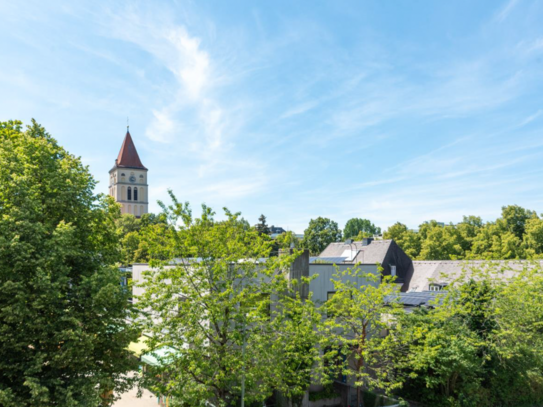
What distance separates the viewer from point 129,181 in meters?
108

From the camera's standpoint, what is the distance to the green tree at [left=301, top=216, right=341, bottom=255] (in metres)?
81.9

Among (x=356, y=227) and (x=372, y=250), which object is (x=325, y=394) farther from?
(x=356, y=227)

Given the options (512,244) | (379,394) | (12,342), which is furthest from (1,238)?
(512,244)

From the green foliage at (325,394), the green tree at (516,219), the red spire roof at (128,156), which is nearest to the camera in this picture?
the green foliage at (325,394)

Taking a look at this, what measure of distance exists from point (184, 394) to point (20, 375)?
15.1 ft

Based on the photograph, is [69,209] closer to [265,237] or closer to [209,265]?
[209,265]

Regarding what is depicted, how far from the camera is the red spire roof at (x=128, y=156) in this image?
107 metres

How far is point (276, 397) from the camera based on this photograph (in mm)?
18125

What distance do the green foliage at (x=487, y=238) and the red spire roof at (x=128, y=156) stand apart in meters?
73.2

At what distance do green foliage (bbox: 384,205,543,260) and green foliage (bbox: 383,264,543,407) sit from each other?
98.8 feet

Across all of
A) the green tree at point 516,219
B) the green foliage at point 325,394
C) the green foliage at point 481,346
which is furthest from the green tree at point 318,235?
the green foliage at point 325,394

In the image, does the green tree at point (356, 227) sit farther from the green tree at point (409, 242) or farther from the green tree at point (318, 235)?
the green tree at point (409, 242)

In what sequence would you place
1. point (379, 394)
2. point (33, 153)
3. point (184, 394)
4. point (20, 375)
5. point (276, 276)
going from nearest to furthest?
point (20, 375) → point (184, 394) → point (33, 153) → point (276, 276) → point (379, 394)

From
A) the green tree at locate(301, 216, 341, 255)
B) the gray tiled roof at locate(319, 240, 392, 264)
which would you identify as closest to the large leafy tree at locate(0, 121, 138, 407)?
the gray tiled roof at locate(319, 240, 392, 264)
